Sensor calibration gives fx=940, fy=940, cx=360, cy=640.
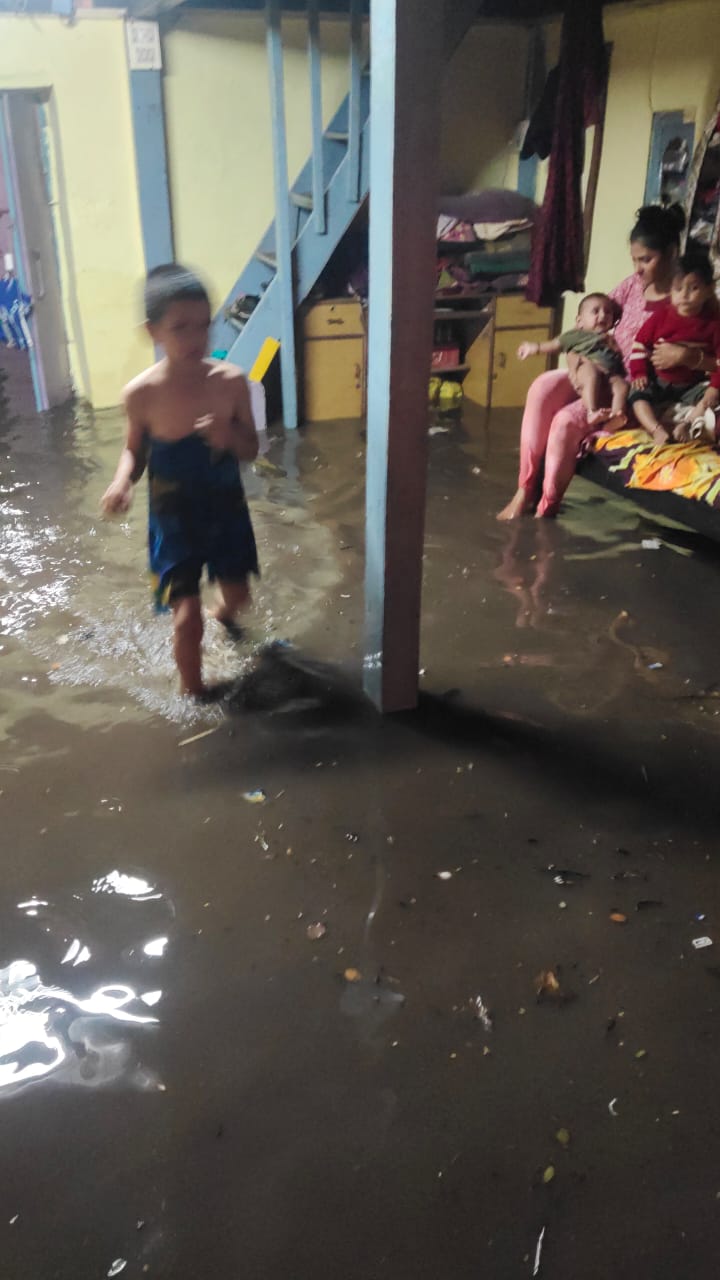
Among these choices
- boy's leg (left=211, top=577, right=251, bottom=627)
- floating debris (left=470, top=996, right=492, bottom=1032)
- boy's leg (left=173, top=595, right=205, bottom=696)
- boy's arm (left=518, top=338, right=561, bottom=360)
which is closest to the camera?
floating debris (left=470, top=996, right=492, bottom=1032)

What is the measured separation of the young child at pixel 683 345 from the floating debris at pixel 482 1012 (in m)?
2.89

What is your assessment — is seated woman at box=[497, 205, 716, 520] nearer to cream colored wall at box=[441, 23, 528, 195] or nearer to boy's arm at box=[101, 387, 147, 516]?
boy's arm at box=[101, 387, 147, 516]

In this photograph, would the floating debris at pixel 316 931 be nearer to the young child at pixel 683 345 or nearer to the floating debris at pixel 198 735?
the floating debris at pixel 198 735

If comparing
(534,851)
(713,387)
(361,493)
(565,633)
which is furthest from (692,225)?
(534,851)

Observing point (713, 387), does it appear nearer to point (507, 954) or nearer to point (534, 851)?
point (534, 851)

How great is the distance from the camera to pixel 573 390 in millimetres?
4605

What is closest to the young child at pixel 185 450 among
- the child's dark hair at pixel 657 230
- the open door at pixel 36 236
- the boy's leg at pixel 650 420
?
the boy's leg at pixel 650 420

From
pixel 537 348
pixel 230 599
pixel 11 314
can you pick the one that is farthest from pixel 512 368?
pixel 11 314

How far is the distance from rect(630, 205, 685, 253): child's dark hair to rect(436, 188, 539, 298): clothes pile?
1998 mm


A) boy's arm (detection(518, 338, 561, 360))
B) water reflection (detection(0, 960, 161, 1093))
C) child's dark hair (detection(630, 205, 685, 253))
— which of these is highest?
child's dark hair (detection(630, 205, 685, 253))

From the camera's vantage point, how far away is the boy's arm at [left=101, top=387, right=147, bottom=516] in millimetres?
2605

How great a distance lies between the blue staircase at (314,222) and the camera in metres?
5.95

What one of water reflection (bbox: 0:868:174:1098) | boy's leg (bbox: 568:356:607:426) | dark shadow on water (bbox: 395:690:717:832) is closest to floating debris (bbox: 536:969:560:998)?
dark shadow on water (bbox: 395:690:717:832)

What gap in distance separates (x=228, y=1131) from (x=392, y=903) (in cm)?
66
